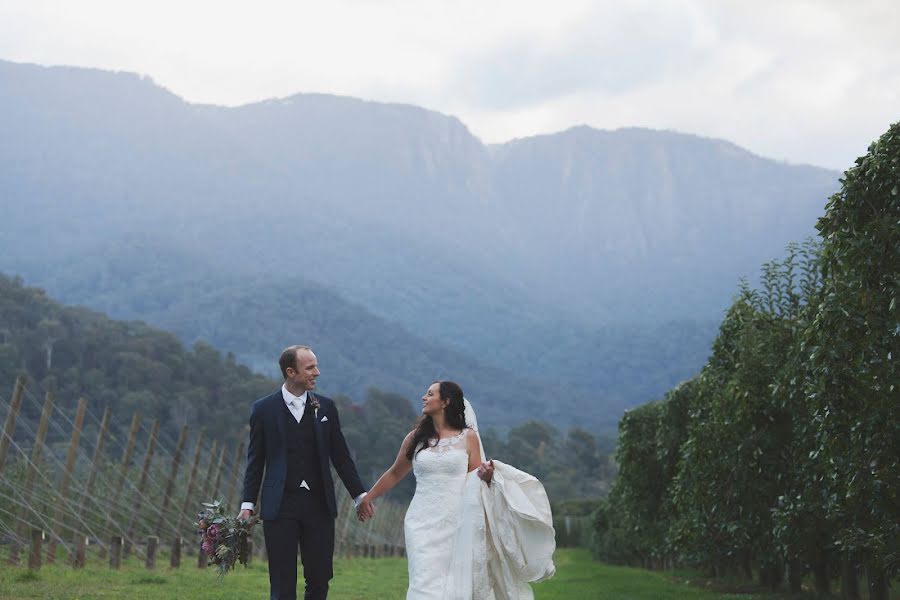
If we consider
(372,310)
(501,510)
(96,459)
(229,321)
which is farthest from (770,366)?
(372,310)

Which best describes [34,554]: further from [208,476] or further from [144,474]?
[208,476]

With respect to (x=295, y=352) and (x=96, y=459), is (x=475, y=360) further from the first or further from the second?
(x=295, y=352)

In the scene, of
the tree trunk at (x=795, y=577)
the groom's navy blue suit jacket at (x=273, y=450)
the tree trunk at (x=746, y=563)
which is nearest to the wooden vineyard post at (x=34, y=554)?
the groom's navy blue suit jacket at (x=273, y=450)

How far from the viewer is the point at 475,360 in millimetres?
173000

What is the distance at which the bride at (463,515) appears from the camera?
9109mm

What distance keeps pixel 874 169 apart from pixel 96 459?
49.2 ft

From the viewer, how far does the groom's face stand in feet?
27.5

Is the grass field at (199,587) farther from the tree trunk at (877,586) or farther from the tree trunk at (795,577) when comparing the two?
the tree trunk at (877,586)

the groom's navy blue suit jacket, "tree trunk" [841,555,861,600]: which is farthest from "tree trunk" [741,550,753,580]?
the groom's navy blue suit jacket

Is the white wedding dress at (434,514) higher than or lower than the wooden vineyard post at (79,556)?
higher

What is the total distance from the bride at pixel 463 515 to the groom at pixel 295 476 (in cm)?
83

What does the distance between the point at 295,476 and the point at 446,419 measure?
5.33 ft

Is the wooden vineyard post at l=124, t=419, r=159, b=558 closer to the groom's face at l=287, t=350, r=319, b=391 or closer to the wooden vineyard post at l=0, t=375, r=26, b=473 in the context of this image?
the wooden vineyard post at l=0, t=375, r=26, b=473

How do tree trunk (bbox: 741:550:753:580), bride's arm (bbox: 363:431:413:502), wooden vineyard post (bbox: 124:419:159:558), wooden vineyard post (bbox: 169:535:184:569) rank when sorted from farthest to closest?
wooden vineyard post (bbox: 124:419:159:558)
tree trunk (bbox: 741:550:753:580)
wooden vineyard post (bbox: 169:535:184:569)
bride's arm (bbox: 363:431:413:502)
